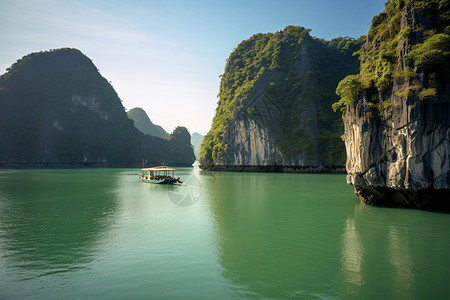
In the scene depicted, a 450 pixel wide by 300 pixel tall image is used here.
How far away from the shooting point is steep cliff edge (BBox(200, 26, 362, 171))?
2166 inches

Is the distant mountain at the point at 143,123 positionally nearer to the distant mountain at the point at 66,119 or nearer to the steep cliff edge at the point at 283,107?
the distant mountain at the point at 66,119

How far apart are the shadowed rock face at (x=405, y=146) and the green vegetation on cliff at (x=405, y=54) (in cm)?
12

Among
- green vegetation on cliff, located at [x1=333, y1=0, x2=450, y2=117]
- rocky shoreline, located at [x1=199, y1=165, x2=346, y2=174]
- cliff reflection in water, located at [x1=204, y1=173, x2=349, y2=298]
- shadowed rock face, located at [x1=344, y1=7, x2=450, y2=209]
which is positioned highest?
green vegetation on cliff, located at [x1=333, y1=0, x2=450, y2=117]

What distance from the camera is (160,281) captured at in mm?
6180

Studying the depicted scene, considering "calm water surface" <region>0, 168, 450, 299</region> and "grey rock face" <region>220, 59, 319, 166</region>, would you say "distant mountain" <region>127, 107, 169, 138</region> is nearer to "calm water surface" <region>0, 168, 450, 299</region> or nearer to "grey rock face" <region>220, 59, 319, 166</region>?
"grey rock face" <region>220, 59, 319, 166</region>

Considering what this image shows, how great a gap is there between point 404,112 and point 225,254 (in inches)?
468

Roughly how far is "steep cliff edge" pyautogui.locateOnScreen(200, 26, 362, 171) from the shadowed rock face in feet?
123

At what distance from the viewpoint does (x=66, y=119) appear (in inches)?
4006

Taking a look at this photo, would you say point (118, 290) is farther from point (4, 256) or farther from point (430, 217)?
point (430, 217)

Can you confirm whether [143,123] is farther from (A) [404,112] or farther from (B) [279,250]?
(B) [279,250]

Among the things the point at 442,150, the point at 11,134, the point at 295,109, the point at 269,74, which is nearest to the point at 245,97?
the point at 269,74

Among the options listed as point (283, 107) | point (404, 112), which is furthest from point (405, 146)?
point (283, 107)

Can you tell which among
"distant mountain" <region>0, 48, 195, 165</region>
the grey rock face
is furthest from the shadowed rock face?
"distant mountain" <region>0, 48, 195, 165</region>

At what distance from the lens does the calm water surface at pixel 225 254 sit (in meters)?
5.78
